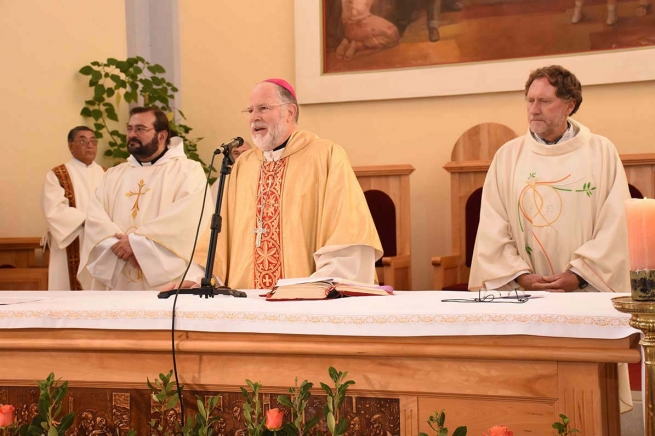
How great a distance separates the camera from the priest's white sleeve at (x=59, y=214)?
673 centimetres

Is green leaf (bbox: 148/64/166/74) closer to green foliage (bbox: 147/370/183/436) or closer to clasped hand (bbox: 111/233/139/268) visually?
clasped hand (bbox: 111/233/139/268)

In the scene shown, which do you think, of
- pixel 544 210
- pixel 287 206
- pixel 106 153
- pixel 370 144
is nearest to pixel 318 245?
pixel 287 206

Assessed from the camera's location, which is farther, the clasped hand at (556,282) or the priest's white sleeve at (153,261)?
the priest's white sleeve at (153,261)

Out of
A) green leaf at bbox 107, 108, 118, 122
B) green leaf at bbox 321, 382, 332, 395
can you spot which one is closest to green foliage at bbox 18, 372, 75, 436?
green leaf at bbox 321, 382, 332, 395

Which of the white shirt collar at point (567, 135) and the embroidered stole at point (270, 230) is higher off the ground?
the white shirt collar at point (567, 135)

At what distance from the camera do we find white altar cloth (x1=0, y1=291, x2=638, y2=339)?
2.39m

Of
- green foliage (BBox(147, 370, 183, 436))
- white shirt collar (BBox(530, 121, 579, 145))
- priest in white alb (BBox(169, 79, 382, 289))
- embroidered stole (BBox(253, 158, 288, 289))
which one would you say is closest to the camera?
green foliage (BBox(147, 370, 183, 436))

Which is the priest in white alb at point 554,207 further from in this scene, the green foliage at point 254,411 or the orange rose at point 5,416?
the orange rose at point 5,416

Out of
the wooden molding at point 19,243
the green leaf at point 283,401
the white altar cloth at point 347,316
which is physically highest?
the wooden molding at point 19,243

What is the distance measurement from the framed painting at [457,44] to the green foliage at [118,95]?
1184mm

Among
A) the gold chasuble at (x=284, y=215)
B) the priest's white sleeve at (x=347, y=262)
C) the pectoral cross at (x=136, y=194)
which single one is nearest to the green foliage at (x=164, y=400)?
the priest's white sleeve at (x=347, y=262)

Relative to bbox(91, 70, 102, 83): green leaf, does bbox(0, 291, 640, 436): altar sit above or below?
below

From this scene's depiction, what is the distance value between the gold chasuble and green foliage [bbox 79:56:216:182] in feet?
10.2

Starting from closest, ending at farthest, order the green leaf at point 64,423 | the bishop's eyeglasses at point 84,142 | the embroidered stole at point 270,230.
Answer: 1. the green leaf at point 64,423
2. the embroidered stole at point 270,230
3. the bishop's eyeglasses at point 84,142
